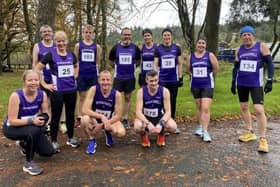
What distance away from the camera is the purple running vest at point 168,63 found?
7.09 metres

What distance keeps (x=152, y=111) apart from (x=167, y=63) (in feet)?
3.81

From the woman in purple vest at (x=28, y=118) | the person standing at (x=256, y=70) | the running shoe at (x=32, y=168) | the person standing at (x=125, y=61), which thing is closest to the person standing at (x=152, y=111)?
the person standing at (x=125, y=61)

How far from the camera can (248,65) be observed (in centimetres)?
639

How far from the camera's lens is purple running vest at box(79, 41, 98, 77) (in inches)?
285

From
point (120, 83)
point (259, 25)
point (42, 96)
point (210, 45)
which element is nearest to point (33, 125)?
point (42, 96)

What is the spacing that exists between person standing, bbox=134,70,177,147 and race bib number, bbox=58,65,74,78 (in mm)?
1181

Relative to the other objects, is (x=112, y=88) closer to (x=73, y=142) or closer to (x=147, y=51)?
(x=73, y=142)

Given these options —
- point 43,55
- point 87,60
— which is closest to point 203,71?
point 87,60

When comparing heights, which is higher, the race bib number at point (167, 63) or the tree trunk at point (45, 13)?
the tree trunk at point (45, 13)

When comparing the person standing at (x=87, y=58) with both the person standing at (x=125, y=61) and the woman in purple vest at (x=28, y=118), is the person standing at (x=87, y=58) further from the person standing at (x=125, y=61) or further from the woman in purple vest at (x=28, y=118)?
the woman in purple vest at (x=28, y=118)

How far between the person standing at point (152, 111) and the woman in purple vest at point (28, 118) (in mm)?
1687

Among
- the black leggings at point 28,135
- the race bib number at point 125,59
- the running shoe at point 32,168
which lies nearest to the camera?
the running shoe at point 32,168

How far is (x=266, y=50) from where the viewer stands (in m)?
6.29

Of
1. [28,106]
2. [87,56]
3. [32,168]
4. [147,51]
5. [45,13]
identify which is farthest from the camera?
A: [45,13]
